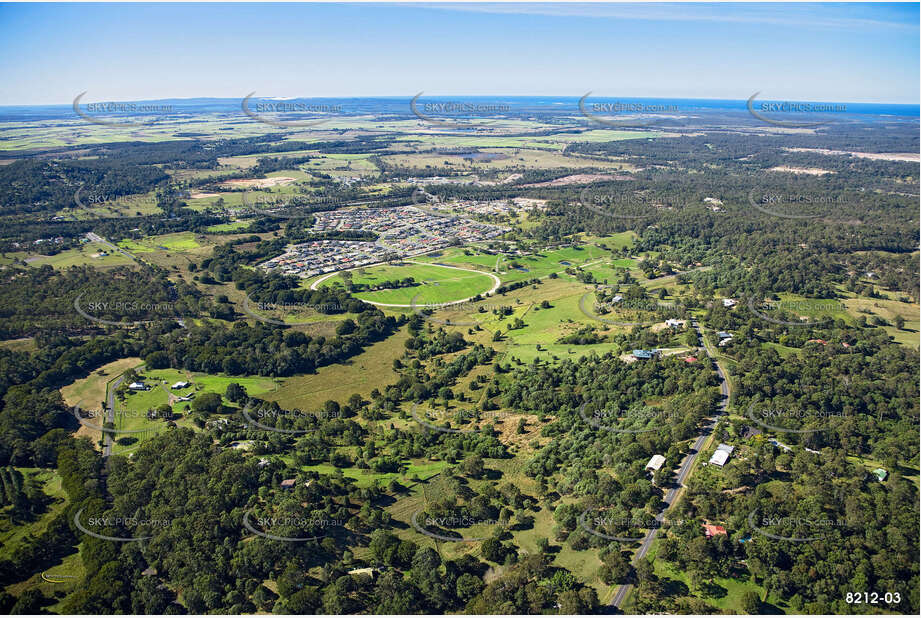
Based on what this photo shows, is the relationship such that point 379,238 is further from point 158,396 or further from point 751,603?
point 751,603

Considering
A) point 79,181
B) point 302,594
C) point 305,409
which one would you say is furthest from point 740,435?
point 79,181

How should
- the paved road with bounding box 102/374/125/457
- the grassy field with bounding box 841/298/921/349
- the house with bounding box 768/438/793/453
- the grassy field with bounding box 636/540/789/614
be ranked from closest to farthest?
the grassy field with bounding box 636/540/789/614, the house with bounding box 768/438/793/453, the paved road with bounding box 102/374/125/457, the grassy field with bounding box 841/298/921/349

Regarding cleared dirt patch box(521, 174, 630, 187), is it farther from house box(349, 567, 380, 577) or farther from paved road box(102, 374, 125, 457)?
house box(349, 567, 380, 577)

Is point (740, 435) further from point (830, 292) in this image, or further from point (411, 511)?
point (830, 292)

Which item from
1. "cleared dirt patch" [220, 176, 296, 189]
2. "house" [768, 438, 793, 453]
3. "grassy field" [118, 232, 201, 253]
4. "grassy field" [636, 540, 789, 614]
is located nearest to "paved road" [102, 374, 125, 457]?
"grassy field" [636, 540, 789, 614]

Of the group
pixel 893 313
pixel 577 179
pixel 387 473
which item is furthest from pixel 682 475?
pixel 577 179
